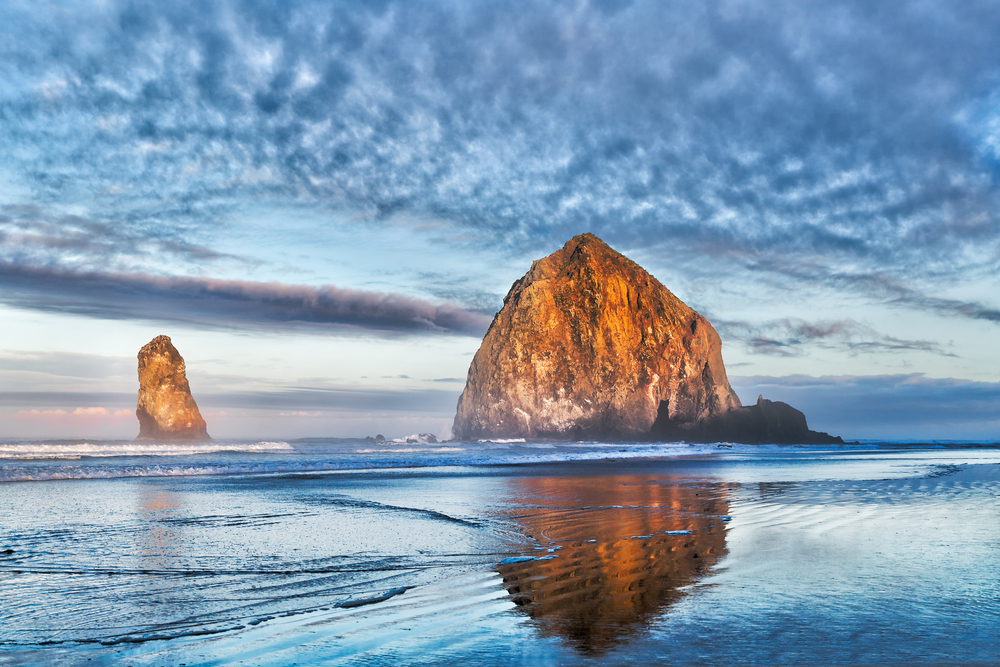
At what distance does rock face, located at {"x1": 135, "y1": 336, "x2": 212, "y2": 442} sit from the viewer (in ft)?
302

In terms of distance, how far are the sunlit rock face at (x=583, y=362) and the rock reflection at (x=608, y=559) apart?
9319cm

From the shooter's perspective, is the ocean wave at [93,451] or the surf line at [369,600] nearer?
the surf line at [369,600]

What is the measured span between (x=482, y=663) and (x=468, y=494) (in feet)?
40.4

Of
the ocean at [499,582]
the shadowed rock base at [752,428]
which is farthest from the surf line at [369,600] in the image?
the shadowed rock base at [752,428]

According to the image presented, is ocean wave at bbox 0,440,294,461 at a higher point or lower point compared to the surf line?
lower

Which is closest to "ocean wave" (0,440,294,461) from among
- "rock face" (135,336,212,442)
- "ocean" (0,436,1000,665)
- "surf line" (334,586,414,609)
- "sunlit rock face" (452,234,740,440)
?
"ocean" (0,436,1000,665)


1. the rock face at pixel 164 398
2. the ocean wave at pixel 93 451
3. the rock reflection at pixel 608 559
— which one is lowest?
the ocean wave at pixel 93 451

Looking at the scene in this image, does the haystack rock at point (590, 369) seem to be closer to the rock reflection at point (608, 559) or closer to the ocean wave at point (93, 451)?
the ocean wave at point (93, 451)

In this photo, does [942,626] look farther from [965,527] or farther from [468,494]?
[468,494]

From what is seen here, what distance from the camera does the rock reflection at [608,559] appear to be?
4789 millimetres

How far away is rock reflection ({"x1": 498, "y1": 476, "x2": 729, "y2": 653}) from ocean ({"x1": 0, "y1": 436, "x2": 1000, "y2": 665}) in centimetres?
4

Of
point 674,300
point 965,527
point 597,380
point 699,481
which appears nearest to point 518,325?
point 597,380

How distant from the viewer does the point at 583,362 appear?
11119 centimetres

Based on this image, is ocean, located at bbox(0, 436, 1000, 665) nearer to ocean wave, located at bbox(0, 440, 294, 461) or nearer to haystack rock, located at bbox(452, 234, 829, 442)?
ocean wave, located at bbox(0, 440, 294, 461)
